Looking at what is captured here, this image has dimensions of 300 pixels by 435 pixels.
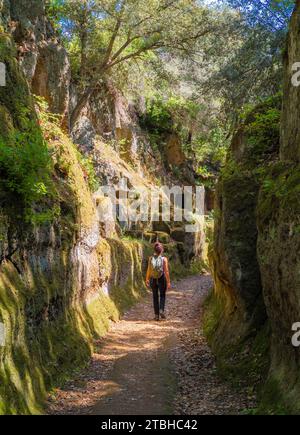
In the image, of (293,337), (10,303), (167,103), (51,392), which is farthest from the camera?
(167,103)

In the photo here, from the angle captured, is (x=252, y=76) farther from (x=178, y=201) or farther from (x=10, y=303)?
(x=178, y=201)

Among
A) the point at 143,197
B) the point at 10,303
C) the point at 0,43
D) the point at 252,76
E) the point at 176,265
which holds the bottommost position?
the point at 176,265

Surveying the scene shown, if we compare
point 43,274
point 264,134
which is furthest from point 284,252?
point 264,134

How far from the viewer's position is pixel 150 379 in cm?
883

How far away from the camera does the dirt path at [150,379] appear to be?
23.8 ft

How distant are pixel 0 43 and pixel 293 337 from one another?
6.92 metres

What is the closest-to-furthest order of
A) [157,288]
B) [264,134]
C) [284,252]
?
[284,252] → [264,134] → [157,288]

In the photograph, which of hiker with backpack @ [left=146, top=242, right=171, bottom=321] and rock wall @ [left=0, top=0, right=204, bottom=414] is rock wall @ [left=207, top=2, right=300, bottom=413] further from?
rock wall @ [left=0, top=0, right=204, bottom=414]

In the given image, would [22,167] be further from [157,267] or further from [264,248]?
[157,267]

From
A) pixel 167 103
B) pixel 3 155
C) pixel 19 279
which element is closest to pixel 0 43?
pixel 3 155

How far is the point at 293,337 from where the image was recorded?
6262 millimetres

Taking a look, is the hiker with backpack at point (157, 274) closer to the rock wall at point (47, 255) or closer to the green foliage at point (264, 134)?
the rock wall at point (47, 255)

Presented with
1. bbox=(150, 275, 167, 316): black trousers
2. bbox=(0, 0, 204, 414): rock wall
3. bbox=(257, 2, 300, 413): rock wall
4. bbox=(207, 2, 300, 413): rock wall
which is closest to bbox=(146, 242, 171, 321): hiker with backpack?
bbox=(150, 275, 167, 316): black trousers

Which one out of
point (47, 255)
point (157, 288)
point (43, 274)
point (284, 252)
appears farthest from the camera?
point (157, 288)
